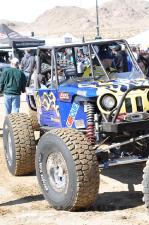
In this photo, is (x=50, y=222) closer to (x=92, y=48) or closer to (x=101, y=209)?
(x=101, y=209)

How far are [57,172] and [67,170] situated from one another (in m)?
0.34

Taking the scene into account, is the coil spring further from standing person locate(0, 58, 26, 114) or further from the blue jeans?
the blue jeans

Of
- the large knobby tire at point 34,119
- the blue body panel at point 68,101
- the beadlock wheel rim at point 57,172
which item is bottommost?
the beadlock wheel rim at point 57,172

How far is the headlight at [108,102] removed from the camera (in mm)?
5648

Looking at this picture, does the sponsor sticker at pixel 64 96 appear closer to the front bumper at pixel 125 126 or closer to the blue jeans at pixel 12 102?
the front bumper at pixel 125 126

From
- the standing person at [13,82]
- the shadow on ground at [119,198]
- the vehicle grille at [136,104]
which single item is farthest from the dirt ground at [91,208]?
the standing person at [13,82]

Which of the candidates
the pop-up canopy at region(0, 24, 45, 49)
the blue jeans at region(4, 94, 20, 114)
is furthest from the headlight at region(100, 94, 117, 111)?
the pop-up canopy at region(0, 24, 45, 49)

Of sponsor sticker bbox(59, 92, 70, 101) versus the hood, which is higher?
the hood

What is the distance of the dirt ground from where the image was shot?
5.04 meters

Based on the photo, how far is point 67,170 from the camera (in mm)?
5219

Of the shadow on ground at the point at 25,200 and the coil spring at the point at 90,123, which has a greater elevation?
the coil spring at the point at 90,123

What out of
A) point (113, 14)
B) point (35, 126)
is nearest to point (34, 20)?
point (113, 14)

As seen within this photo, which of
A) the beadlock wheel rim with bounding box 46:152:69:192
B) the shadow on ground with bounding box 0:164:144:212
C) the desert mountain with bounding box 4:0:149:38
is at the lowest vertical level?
the shadow on ground with bounding box 0:164:144:212

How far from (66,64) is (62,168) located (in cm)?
201
